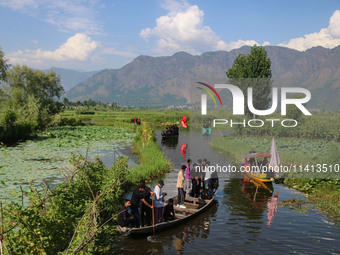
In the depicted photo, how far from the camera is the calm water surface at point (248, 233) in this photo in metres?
10.7

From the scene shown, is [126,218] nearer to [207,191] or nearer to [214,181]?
[207,191]

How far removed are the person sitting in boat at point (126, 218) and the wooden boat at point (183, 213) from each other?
273mm

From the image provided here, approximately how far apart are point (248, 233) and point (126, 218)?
5.28 metres

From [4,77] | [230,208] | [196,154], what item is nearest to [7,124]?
A: [4,77]

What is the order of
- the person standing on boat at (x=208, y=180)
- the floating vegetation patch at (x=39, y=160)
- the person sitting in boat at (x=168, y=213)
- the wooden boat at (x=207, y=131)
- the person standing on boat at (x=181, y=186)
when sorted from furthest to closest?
the wooden boat at (x=207, y=131)
the floating vegetation patch at (x=39, y=160)
the person standing on boat at (x=208, y=180)
the person standing on boat at (x=181, y=186)
the person sitting in boat at (x=168, y=213)

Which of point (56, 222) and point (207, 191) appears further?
point (207, 191)

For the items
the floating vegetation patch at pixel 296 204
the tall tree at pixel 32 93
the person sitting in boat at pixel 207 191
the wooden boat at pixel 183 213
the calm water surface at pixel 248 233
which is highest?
the tall tree at pixel 32 93

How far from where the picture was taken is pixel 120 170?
13477 mm

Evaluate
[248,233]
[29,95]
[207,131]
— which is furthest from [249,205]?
[29,95]

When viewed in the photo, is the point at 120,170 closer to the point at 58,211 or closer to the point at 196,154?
the point at 58,211

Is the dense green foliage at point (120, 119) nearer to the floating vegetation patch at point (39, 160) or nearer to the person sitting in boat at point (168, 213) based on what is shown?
the floating vegetation patch at point (39, 160)

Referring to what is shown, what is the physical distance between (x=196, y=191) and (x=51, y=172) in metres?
12.1

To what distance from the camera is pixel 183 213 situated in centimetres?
1381

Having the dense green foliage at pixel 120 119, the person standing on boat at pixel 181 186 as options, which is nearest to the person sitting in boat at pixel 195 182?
the person standing on boat at pixel 181 186
